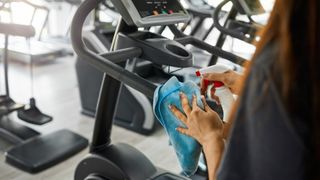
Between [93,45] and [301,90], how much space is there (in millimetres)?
2778

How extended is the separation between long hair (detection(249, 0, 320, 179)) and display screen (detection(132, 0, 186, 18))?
0.99m

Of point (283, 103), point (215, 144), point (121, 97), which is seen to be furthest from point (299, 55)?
point (121, 97)

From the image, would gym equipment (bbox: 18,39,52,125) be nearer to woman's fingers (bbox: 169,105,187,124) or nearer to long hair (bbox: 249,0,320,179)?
woman's fingers (bbox: 169,105,187,124)

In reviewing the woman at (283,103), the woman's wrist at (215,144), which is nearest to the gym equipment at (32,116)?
the woman's wrist at (215,144)

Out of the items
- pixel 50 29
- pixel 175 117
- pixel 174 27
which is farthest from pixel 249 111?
pixel 50 29

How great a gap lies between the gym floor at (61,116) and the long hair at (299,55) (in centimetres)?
211

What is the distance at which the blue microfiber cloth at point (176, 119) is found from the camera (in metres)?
1.31

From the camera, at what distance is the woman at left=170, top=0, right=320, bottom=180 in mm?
666

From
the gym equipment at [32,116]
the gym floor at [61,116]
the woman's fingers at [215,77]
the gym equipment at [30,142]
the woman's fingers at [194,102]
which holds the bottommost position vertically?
the gym floor at [61,116]

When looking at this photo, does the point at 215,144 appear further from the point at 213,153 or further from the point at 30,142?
the point at 30,142

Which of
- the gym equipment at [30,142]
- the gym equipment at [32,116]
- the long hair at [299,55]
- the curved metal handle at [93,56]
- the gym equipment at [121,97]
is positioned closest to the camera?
the long hair at [299,55]

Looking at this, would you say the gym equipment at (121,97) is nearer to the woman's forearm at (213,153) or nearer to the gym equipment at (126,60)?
the gym equipment at (126,60)

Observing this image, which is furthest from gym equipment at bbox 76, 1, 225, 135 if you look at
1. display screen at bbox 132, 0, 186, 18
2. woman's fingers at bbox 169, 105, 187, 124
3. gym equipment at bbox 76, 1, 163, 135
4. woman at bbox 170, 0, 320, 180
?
woman at bbox 170, 0, 320, 180

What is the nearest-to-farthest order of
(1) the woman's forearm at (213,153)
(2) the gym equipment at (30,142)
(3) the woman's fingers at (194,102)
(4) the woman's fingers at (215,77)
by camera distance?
(1) the woman's forearm at (213,153)
(3) the woman's fingers at (194,102)
(4) the woman's fingers at (215,77)
(2) the gym equipment at (30,142)
